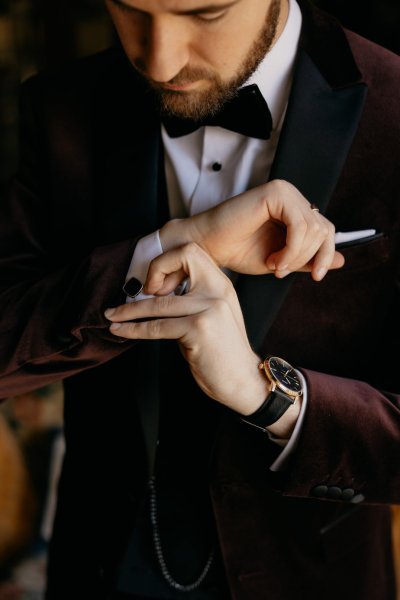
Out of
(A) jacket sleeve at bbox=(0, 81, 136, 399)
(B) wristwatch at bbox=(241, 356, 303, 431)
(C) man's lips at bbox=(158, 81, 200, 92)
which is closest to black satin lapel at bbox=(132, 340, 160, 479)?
(A) jacket sleeve at bbox=(0, 81, 136, 399)

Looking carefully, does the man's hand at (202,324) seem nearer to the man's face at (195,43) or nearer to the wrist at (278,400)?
the wrist at (278,400)

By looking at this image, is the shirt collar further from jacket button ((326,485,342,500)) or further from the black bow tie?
jacket button ((326,485,342,500))

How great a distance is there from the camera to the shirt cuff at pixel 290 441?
1.10 meters

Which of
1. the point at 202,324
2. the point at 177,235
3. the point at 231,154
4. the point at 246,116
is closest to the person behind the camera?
the point at 202,324

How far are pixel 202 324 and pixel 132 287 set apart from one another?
0.54ft

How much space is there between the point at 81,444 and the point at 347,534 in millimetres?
655

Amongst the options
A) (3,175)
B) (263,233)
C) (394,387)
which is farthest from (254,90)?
(3,175)

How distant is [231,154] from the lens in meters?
1.31

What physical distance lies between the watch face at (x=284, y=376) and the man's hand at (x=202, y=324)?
0.15 feet

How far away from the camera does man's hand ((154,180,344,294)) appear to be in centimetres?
100

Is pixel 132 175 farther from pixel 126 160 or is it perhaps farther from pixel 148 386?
pixel 148 386

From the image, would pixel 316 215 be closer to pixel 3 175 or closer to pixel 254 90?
pixel 254 90

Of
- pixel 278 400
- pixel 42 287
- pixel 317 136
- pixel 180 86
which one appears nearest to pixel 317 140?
pixel 317 136

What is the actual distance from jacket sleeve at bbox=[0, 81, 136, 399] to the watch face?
26 centimetres
